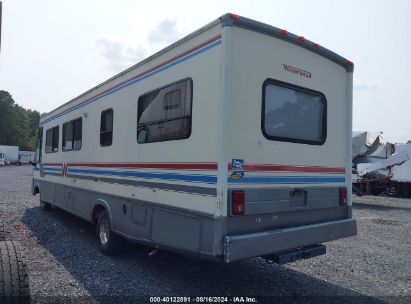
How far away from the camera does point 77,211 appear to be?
7.57m

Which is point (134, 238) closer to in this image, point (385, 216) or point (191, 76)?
point (191, 76)

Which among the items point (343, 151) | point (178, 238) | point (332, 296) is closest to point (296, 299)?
point (332, 296)

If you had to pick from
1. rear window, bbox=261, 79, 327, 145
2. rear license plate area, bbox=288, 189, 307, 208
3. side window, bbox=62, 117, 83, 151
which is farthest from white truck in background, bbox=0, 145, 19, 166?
rear license plate area, bbox=288, 189, 307, 208

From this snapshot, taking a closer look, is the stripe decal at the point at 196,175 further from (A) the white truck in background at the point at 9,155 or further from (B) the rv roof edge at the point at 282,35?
(A) the white truck in background at the point at 9,155

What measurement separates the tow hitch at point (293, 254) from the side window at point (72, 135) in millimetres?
4868

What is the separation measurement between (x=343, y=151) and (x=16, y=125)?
7430 cm

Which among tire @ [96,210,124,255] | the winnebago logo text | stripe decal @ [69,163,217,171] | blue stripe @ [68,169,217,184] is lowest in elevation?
tire @ [96,210,124,255]

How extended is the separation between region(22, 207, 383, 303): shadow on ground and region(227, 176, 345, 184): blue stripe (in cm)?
148

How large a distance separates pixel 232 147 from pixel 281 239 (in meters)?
1.29

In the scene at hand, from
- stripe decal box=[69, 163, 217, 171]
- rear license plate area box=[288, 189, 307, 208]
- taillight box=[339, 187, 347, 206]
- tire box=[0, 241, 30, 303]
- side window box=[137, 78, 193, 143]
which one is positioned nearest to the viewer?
tire box=[0, 241, 30, 303]

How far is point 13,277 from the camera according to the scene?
3.77 metres

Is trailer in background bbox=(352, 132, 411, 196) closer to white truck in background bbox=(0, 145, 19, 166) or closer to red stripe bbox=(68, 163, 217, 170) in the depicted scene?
red stripe bbox=(68, 163, 217, 170)

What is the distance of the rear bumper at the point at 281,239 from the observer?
3895mm

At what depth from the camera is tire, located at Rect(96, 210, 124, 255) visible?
20.0ft
